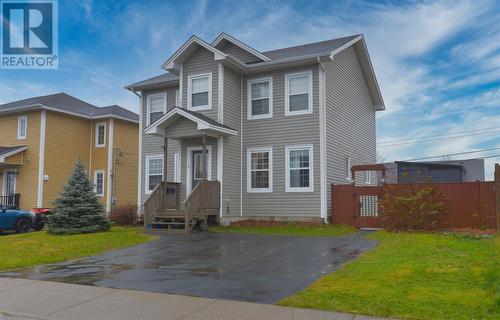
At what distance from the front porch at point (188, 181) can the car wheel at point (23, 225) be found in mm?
5645

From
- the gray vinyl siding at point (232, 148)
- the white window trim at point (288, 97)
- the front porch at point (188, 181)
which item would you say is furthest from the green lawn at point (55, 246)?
the white window trim at point (288, 97)

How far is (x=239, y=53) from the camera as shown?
20.1 metres

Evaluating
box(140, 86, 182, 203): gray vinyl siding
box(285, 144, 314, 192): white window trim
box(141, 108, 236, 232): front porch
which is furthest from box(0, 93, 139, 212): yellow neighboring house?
box(285, 144, 314, 192): white window trim

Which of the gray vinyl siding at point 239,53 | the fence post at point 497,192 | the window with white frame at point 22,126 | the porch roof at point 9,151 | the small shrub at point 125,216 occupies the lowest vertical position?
the small shrub at point 125,216

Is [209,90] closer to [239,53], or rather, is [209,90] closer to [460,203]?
[239,53]

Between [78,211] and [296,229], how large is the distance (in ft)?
25.8

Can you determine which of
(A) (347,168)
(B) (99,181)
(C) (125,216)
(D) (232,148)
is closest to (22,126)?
(B) (99,181)

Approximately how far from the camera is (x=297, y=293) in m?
6.68

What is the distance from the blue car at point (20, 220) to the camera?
704 inches

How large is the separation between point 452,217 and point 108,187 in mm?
19440

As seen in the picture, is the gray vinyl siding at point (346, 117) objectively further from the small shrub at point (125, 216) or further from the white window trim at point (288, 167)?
the small shrub at point (125, 216)

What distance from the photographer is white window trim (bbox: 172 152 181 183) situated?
19.1 m

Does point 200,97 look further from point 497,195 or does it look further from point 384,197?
point 497,195

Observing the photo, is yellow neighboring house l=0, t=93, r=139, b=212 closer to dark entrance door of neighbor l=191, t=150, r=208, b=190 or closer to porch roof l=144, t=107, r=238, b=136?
dark entrance door of neighbor l=191, t=150, r=208, b=190
